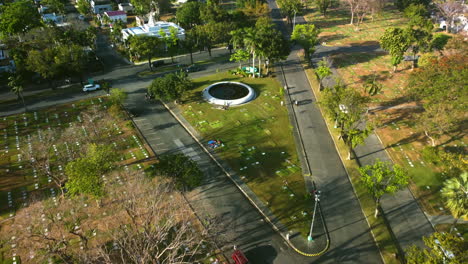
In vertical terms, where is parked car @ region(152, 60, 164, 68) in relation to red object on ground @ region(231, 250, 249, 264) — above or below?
above

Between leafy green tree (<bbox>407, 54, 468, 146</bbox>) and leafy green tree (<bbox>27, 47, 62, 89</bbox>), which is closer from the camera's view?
leafy green tree (<bbox>407, 54, 468, 146</bbox>)

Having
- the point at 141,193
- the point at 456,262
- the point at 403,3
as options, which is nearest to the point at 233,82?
the point at 141,193

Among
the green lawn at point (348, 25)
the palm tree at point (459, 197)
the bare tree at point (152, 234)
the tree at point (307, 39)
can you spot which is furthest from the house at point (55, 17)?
the palm tree at point (459, 197)

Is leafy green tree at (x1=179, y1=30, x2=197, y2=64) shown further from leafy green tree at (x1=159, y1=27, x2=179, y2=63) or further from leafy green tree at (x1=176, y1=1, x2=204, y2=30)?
leafy green tree at (x1=176, y1=1, x2=204, y2=30)

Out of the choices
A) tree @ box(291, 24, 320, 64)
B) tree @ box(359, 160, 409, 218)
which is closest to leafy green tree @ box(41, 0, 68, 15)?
tree @ box(291, 24, 320, 64)

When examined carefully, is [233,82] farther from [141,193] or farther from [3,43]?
[3,43]
